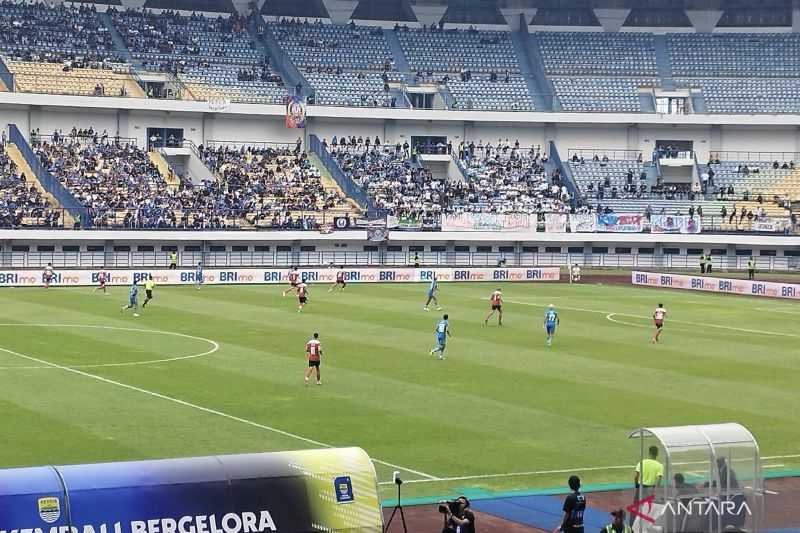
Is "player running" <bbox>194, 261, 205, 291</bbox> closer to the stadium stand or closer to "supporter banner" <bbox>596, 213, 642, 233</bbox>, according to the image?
the stadium stand

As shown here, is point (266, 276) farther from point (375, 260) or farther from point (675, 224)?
point (675, 224)

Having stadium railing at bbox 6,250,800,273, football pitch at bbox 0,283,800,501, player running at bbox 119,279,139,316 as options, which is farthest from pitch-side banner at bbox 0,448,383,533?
stadium railing at bbox 6,250,800,273

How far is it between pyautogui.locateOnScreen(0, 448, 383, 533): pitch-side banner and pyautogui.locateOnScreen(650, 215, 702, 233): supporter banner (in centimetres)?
7775

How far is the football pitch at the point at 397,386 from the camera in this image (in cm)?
2942

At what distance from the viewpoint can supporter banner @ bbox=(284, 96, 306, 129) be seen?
95.4 m

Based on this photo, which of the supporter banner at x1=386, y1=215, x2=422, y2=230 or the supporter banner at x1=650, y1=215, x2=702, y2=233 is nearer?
the supporter banner at x1=386, y1=215, x2=422, y2=230

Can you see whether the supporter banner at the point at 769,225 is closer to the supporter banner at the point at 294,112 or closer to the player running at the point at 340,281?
the supporter banner at the point at 294,112

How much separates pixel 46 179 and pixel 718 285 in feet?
134

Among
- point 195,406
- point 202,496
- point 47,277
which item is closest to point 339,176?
point 47,277

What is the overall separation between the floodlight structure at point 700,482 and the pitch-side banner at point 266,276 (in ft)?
156

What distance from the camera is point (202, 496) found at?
17719 millimetres

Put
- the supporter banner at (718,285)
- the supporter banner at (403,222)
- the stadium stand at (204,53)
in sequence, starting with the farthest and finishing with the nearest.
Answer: the stadium stand at (204,53), the supporter banner at (403,222), the supporter banner at (718,285)

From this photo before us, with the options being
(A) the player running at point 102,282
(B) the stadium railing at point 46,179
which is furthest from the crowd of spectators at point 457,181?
(A) the player running at point 102,282

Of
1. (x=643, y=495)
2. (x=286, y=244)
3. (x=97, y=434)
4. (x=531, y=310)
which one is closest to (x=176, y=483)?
(x=643, y=495)
